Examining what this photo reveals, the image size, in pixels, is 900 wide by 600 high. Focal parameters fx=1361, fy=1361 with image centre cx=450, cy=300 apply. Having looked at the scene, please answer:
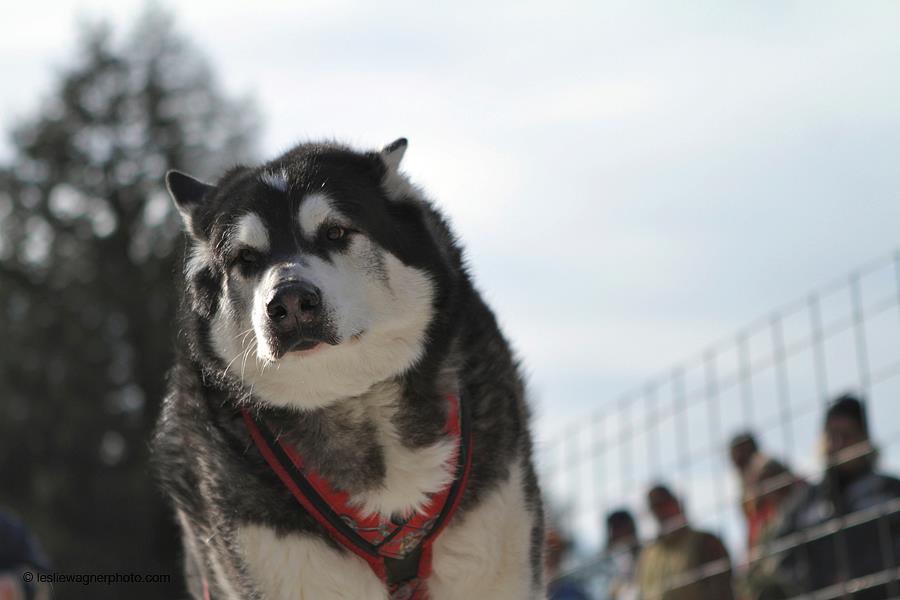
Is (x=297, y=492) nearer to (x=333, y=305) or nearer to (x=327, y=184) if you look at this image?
(x=333, y=305)

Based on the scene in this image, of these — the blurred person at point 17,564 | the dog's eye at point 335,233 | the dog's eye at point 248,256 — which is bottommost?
the blurred person at point 17,564

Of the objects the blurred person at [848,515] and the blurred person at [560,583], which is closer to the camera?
the blurred person at [848,515]

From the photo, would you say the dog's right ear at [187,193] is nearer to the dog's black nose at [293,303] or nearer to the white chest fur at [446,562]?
the dog's black nose at [293,303]

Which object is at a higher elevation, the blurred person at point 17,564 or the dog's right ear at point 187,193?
the dog's right ear at point 187,193

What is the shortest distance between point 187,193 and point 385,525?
150 cm

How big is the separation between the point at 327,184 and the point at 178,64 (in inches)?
943

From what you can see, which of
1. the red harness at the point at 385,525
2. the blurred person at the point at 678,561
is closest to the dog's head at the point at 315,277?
the red harness at the point at 385,525

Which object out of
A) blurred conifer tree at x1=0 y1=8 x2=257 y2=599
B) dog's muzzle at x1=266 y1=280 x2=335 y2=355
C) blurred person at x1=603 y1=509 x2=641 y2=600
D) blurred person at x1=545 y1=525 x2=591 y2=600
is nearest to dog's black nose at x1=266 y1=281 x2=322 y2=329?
dog's muzzle at x1=266 y1=280 x2=335 y2=355

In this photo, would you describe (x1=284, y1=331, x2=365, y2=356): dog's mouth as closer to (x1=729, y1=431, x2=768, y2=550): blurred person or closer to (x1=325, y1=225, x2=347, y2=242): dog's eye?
(x1=325, y1=225, x2=347, y2=242): dog's eye

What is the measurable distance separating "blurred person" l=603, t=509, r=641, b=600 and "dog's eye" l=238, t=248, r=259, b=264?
5406mm

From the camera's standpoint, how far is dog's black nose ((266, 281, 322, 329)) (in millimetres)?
4336

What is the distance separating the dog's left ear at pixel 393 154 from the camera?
5.04 meters

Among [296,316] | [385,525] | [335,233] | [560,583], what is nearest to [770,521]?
[560,583]

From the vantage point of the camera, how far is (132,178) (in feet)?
86.4
